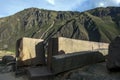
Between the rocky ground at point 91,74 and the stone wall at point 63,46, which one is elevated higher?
the stone wall at point 63,46

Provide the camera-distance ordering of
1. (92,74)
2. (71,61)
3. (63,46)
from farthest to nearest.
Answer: (63,46) → (71,61) → (92,74)

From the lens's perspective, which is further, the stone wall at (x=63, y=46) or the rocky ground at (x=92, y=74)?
the stone wall at (x=63, y=46)

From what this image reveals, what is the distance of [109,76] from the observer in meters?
11.3

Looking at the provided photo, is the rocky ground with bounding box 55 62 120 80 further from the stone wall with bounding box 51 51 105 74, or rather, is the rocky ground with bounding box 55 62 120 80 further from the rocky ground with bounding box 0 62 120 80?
the stone wall with bounding box 51 51 105 74

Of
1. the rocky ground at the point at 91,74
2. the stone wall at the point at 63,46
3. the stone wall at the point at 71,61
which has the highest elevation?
the stone wall at the point at 63,46

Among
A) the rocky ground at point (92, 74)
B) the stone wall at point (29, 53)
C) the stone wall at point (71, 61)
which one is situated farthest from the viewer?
the stone wall at point (29, 53)

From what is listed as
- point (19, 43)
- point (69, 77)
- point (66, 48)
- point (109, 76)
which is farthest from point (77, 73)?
point (19, 43)

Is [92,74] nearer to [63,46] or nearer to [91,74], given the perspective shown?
[91,74]

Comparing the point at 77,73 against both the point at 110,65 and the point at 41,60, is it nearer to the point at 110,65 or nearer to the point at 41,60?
the point at 110,65

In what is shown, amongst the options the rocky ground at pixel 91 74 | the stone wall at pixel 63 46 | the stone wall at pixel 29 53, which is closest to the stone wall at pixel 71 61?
the rocky ground at pixel 91 74

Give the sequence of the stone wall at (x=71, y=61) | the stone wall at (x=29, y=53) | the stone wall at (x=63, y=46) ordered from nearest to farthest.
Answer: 1. the stone wall at (x=71, y=61)
2. the stone wall at (x=63, y=46)
3. the stone wall at (x=29, y=53)

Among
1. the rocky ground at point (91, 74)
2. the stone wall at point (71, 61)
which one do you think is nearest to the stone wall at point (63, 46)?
the stone wall at point (71, 61)

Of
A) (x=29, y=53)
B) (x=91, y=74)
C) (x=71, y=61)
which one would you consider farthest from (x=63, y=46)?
(x=91, y=74)

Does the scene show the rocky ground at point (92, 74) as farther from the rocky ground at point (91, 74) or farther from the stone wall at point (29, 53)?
the stone wall at point (29, 53)
